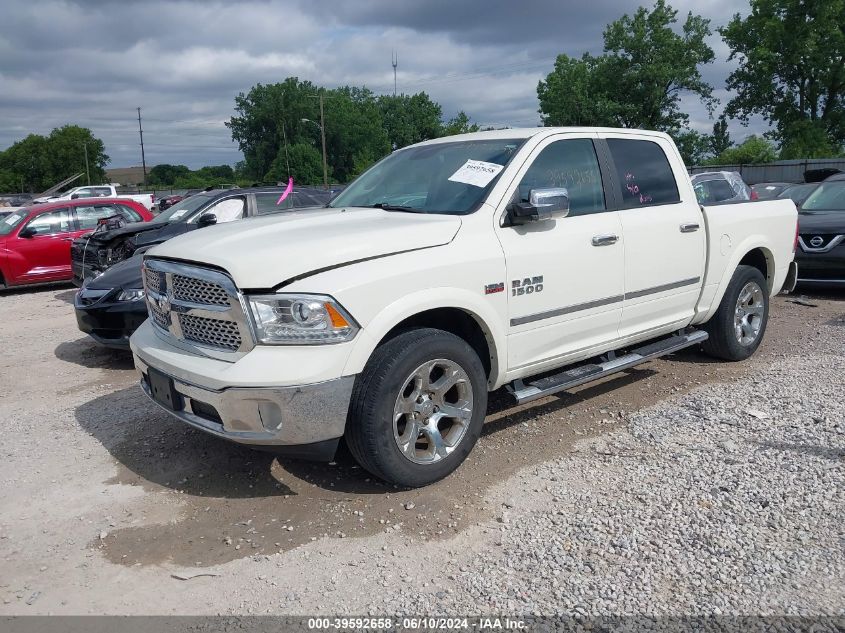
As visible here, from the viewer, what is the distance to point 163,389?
3.76m

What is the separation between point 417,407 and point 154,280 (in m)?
1.77

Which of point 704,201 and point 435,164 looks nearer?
point 435,164

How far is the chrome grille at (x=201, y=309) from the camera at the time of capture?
3.38 meters

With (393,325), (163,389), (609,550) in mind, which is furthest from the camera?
(163,389)

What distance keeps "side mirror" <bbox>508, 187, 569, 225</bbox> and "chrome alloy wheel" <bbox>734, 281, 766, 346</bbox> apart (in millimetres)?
2814

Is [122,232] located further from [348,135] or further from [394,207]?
[348,135]

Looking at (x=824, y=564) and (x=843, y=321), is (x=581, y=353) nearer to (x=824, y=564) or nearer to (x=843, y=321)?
(x=824, y=564)

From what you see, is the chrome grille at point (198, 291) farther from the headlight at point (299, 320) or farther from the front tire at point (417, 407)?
the front tire at point (417, 407)

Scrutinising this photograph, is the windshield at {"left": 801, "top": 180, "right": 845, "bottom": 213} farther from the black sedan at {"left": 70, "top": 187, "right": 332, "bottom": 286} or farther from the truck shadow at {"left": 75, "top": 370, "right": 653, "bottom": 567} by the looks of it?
the black sedan at {"left": 70, "top": 187, "right": 332, "bottom": 286}

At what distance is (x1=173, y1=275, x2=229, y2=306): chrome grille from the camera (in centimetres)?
346

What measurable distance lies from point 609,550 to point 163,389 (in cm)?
250

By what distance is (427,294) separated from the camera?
3.59 m

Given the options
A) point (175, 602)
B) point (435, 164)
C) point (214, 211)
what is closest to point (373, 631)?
point (175, 602)

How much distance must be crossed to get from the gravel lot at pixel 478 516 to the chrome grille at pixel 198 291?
1.15 meters
